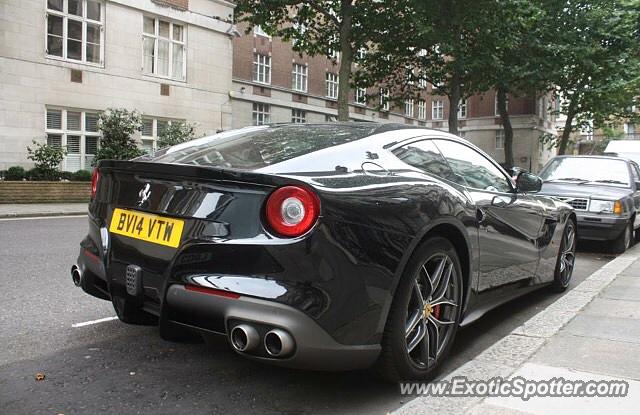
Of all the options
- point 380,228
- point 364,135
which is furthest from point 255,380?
point 364,135

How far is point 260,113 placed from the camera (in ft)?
110

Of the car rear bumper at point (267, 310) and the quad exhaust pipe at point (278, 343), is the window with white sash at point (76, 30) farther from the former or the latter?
the quad exhaust pipe at point (278, 343)

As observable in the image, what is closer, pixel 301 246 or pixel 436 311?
pixel 301 246

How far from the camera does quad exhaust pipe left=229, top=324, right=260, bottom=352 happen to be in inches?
103

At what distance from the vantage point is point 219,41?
26156 mm

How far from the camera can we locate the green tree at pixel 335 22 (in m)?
22.3

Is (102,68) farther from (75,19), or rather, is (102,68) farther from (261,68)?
(261,68)

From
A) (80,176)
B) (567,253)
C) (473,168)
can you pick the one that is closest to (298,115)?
(80,176)

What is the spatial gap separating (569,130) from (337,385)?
35059 millimetres

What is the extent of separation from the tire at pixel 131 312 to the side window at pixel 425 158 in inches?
68.1

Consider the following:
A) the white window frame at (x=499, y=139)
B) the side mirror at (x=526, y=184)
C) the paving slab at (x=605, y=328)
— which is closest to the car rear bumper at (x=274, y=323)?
the paving slab at (x=605, y=328)

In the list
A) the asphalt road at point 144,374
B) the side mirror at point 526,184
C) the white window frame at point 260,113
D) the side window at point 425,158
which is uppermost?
the white window frame at point 260,113

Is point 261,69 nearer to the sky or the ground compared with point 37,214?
nearer to the sky

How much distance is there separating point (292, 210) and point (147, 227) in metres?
0.86
